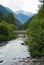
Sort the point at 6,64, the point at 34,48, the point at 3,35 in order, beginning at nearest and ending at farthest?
Result: the point at 6,64 → the point at 34,48 → the point at 3,35

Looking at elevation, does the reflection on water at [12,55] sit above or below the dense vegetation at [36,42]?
below

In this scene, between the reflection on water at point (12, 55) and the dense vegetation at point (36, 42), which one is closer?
the reflection on water at point (12, 55)

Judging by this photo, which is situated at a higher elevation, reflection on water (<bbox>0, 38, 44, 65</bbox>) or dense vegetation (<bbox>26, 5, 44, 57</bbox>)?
dense vegetation (<bbox>26, 5, 44, 57</bbox>)

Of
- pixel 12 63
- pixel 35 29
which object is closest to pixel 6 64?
pixel 12 63

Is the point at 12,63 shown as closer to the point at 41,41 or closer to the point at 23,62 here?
the point at 23,62

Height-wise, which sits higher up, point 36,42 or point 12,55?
point 36,42

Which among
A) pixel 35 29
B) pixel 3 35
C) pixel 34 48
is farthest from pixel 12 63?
pixel 3 35

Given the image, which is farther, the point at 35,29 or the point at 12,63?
the point at 35,29

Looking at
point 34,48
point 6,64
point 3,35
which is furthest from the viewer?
point 3,35

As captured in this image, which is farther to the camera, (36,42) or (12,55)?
(12,55)

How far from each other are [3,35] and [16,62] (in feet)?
172

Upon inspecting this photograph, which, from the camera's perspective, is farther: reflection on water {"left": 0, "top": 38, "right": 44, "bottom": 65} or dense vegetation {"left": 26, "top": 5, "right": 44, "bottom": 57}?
dense vegetation {"left": 26, "top": 5, "right": 44, "bottom": 57}

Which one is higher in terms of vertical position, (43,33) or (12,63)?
(43,33)

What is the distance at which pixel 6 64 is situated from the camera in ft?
127
